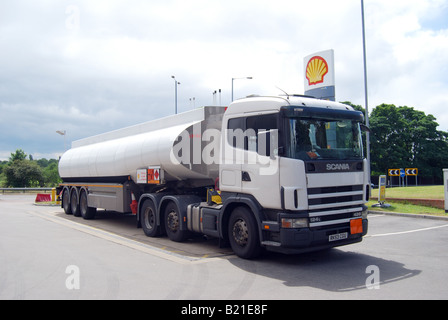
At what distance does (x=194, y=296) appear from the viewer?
18.3 ft

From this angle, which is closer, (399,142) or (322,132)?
(322,132)

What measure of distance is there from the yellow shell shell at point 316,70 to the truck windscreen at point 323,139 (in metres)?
13.6

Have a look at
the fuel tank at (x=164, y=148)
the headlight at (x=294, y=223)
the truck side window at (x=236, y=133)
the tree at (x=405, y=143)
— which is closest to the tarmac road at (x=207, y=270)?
the headlight at (x=294, y=223)

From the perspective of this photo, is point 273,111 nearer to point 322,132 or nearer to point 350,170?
point 322,132

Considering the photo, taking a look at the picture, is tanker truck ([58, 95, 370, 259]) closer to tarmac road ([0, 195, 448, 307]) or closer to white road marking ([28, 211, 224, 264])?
tarmac road ([0, 195, 448, 307])

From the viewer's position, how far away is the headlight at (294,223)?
6930 millimetres

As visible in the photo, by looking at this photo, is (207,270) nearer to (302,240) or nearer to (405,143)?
(302,240)

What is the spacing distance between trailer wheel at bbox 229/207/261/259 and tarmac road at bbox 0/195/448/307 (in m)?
0.20

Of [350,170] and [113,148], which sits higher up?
[113,148]

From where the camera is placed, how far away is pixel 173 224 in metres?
10.2

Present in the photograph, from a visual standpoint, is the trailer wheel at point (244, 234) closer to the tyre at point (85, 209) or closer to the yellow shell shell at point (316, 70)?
the tyre at point (85, 209)
